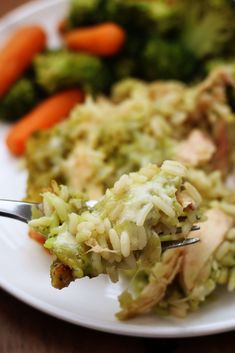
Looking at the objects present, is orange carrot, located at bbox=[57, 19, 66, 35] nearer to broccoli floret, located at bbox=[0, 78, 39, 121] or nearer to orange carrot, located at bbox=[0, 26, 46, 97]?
orange carrot, located at bbox=[0, 26, 46, 97]

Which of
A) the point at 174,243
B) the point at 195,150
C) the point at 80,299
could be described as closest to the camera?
the point at 174,243

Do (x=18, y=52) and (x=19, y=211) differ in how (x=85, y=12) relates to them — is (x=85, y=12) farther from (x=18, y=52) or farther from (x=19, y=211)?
(x=19, y=211)

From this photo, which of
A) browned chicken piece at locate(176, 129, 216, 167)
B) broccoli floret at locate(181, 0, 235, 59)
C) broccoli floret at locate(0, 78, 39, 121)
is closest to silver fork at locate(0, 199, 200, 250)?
browned chicken piece at locate(176, 129, 216, 167)

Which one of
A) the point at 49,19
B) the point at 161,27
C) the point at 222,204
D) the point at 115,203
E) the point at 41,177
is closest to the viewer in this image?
the point at 115,203

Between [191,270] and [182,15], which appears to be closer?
[191,270]

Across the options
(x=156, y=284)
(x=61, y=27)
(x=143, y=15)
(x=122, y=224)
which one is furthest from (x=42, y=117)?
(x=122, y=224)

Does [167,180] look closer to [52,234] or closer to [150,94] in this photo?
[52,234]

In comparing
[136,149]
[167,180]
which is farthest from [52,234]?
[136,149]
